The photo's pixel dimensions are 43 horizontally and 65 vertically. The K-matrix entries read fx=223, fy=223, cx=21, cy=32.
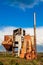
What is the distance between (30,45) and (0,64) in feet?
76.4

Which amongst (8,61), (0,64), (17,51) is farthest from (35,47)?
(0,64)

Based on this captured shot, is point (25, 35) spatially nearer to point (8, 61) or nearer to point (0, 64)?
point (8, 61)

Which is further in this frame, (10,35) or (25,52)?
(10,35)

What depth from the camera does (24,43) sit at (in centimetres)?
6806

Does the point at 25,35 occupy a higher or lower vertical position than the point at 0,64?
higher

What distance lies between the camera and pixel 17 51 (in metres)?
69.8

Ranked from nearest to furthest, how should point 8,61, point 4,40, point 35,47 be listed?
point 8,61, point 35,47, point 4,40

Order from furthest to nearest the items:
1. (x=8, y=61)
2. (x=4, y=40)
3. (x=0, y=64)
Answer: (x=4, y=40) < (x=8, y=61) < (x=0, y=64)

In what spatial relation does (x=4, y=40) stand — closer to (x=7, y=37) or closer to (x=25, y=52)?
(x=7, y=37)

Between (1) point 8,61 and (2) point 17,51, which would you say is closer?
(1) point 8,61

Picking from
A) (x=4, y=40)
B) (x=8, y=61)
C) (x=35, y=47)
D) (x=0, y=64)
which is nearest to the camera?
(x=0, y=64)

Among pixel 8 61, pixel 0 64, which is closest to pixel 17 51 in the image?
Answer: pixel 8 61

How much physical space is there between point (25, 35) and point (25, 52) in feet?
19.4

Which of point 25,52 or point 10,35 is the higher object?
point 10,35
